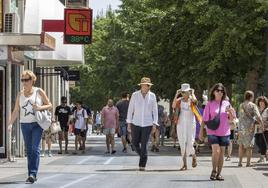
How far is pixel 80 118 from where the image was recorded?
27.2 meters

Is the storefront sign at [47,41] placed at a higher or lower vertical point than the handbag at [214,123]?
higher

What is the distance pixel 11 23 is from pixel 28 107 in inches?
322

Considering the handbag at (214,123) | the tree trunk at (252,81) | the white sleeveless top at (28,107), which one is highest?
the tree trunk at (252,81)

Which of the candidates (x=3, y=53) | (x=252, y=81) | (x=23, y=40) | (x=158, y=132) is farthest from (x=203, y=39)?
(x=3, y=53)

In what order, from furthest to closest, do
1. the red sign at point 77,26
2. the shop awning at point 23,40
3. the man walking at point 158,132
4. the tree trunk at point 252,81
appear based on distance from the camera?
the tree trunk at point 252,81, the man walking at point 158,132, the red sign at point 77,26, the shop awning at point 23,40

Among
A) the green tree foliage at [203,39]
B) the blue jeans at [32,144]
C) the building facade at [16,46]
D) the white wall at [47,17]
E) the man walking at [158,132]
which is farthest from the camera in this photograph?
the man walking at [158,132]

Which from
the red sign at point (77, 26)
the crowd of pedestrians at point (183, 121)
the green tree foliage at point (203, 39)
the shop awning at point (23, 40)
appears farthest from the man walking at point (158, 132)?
the shop awning at point (23, 40)

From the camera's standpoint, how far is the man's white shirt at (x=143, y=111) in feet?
58.0

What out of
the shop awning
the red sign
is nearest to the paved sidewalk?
the shop awning

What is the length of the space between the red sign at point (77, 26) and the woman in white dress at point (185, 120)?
28.3ft

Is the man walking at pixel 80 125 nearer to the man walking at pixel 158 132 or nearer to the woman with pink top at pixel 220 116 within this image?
the man walking at pixel 158 132

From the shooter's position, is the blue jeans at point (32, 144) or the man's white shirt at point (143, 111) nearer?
the blue jeans at point (32, 144)

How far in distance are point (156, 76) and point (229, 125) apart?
24477 millimetres

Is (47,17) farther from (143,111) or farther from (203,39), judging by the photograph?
(143,111)
